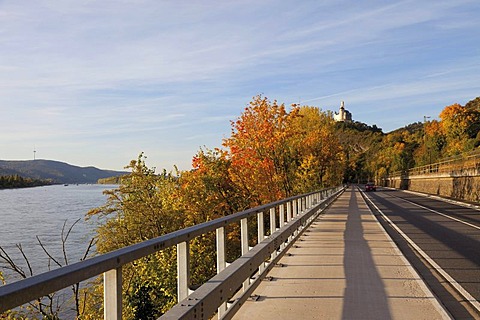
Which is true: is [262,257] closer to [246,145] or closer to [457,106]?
[246,145]

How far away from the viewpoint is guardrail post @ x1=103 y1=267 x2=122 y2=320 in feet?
11.4

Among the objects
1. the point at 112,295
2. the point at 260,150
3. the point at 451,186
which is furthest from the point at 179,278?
the point at 451,186

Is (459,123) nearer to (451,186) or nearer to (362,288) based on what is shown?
(451,186)

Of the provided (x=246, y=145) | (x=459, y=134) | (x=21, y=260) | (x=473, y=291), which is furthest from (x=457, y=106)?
(x=473, y=291)

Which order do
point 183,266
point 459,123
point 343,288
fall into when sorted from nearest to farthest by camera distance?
1. point 183,266
2. point 343,288
3. point 459,123

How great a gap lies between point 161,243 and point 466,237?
14427mm

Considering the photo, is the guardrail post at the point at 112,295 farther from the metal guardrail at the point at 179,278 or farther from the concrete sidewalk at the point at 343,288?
the concrete sidewalk at the point at 343,288

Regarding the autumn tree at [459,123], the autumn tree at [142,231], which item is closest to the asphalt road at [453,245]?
the autumn tree at [142,231]

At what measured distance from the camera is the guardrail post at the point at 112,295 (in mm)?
3475

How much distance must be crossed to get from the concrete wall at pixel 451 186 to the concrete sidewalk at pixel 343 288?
109 ft

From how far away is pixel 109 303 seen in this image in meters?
3.49

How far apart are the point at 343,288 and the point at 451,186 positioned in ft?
158

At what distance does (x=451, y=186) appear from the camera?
51.9 meters

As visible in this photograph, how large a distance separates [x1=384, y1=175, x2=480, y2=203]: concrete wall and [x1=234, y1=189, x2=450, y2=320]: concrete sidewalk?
109ft
